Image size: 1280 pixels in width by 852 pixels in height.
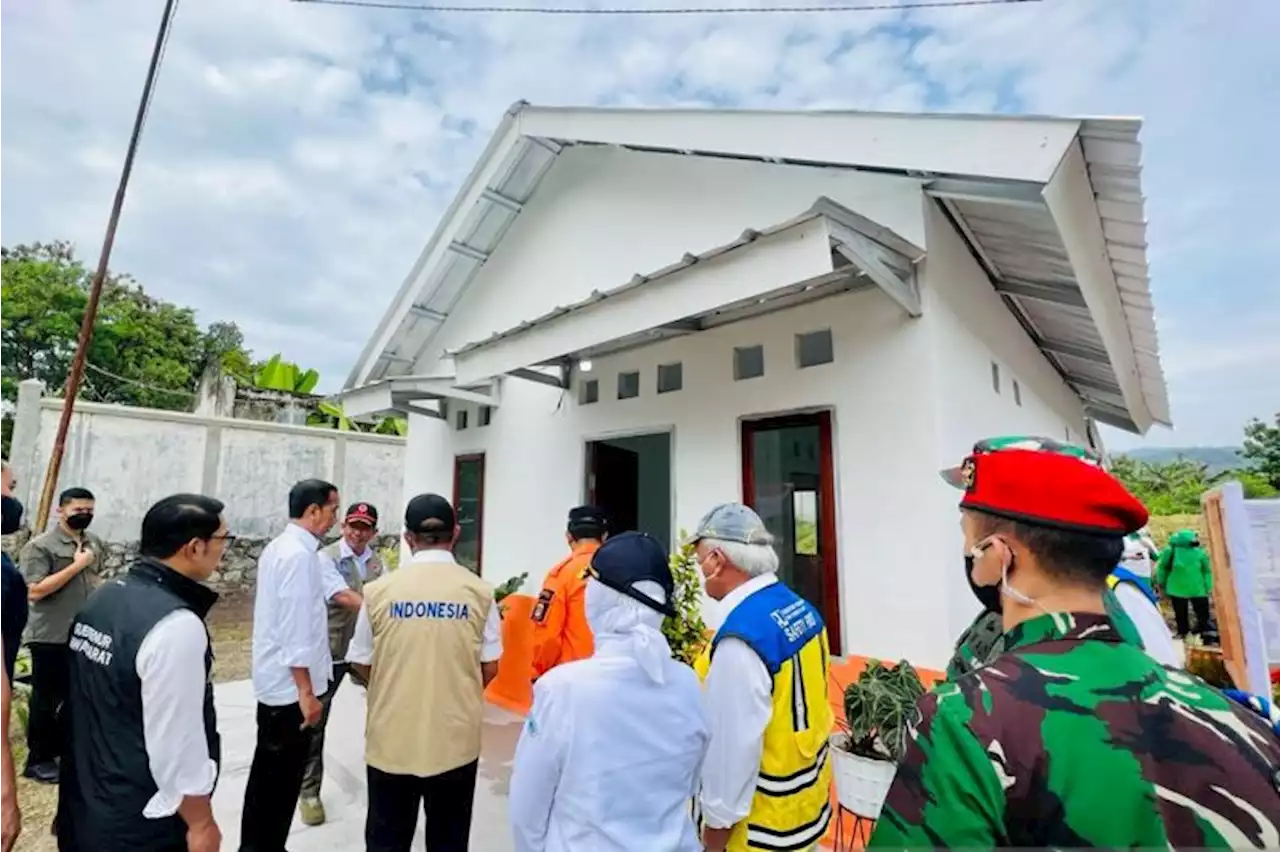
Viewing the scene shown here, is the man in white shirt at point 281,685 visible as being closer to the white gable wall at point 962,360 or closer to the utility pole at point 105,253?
the white gable wall at point 962,360

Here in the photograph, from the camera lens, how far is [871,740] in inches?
88.7

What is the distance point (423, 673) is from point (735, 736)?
139cm

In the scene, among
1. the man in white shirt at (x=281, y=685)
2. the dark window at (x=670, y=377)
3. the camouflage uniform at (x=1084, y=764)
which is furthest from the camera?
the dark window at (x=670, y=377)

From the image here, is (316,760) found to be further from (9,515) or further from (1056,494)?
(1056,494)

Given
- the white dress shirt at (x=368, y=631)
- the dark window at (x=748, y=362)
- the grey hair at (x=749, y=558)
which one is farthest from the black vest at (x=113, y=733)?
the dark window at (x=748, y=362)

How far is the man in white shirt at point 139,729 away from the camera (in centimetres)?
182

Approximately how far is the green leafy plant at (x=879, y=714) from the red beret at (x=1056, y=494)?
4.50 feet

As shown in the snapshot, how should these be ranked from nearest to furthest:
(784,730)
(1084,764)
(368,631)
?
(1084,764), (784,730), (368,631)

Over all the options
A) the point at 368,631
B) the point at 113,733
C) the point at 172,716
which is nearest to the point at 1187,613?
the point at 368,631

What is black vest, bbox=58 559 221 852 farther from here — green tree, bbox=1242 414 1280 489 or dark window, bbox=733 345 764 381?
green tree, bbox=1242 414 1280 489

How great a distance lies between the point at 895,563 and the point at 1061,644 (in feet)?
10.5

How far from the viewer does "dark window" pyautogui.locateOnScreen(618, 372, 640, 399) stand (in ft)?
19.4

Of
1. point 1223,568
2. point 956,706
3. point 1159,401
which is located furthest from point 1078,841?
point 1159,401

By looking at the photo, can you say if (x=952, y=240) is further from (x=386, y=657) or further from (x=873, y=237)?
(x=386, y=657)
